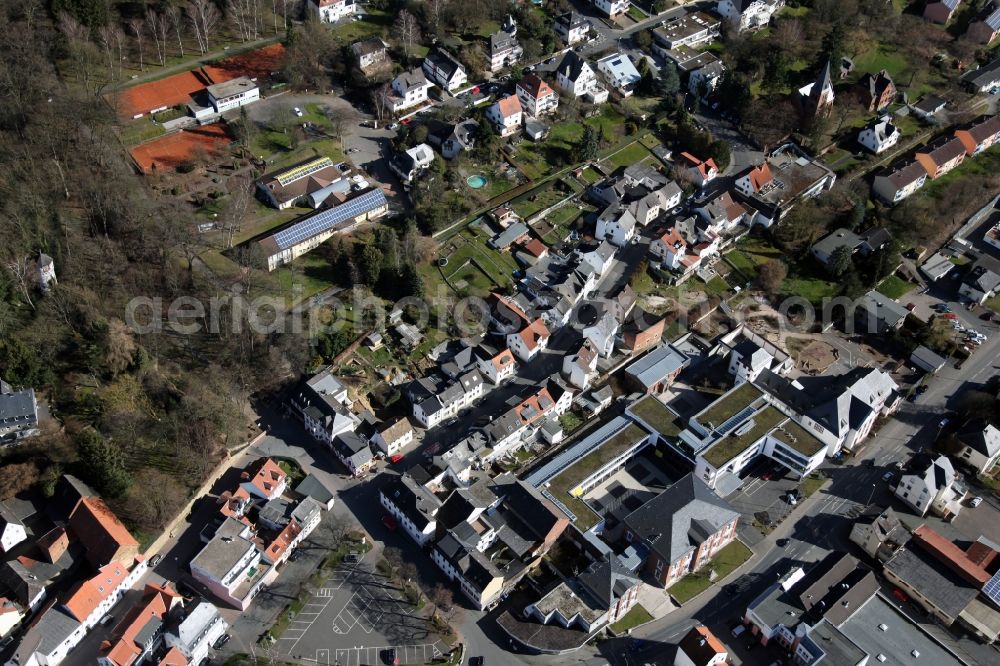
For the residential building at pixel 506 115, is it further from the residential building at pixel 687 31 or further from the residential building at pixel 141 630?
the residential building at pixel 141 630

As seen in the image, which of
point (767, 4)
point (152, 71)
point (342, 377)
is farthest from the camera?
point (767, 4)

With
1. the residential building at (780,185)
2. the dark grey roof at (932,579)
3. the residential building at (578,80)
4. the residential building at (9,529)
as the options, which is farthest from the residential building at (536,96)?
the residential building at (9,529)

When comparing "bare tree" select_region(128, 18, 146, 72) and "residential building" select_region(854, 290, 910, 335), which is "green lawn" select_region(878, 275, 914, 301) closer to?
"residential building" select_region(854, 290, 910, 335)

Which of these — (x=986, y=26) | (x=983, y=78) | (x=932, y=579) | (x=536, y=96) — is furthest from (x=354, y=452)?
(x=986, y=26)

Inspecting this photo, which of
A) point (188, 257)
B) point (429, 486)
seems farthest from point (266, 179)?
point (429, 486)

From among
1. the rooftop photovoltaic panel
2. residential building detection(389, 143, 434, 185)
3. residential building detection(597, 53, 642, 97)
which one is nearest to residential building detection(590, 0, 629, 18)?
residential building detection(597, 53, 642, 97)

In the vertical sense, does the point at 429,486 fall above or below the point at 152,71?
below

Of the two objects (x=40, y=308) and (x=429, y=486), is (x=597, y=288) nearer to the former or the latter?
(x=429, y=486)
